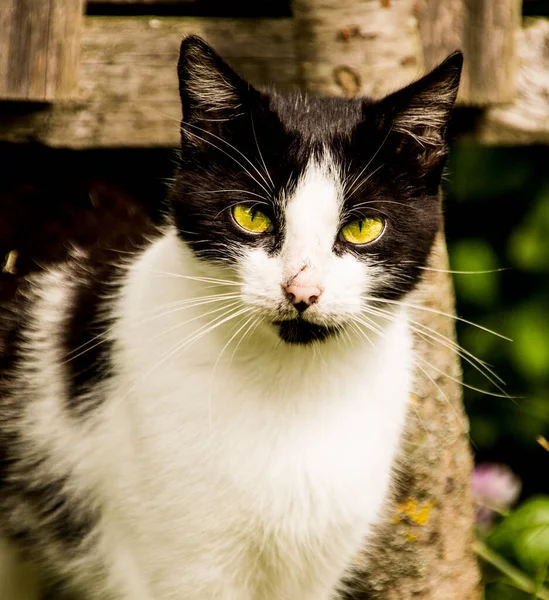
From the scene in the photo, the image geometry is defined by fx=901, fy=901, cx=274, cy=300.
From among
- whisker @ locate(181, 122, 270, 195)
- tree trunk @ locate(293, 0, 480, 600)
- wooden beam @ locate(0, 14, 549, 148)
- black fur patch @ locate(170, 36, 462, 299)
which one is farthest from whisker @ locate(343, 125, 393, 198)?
wooden beam @ locate(0, 14, 549, 148)

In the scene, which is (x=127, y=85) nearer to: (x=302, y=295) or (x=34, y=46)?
(x=34, y=46)

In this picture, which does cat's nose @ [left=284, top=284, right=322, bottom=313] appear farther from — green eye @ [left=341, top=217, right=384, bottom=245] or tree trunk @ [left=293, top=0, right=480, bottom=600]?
tree trunk @ [left=293, top=0, right=480, bottom=600]

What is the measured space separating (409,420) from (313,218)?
80 cm

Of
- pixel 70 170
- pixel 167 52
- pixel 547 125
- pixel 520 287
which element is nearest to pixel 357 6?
pixel 167 52

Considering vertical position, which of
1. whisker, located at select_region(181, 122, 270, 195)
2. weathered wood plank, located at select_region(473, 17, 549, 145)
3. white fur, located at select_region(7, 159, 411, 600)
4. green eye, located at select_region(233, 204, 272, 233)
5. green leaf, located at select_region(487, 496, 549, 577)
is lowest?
green leaf, located at select_region(487, 496, 549, 577)

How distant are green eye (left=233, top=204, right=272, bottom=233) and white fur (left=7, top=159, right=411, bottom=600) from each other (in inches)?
3.6

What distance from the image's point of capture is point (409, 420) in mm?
2150

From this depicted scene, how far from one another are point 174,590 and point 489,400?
1.70 metres

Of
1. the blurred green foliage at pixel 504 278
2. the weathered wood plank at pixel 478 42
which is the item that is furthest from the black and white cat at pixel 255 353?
the blurred green foliage at pixel 504 278

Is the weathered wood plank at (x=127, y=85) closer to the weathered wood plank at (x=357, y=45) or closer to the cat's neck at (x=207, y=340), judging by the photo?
the weathered wood plank at (x=357, y=45)

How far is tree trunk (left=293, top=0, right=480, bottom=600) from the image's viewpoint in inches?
84.0

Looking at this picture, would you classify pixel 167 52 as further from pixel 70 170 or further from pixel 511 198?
pixel 511 198

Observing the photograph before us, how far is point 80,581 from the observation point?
198cm

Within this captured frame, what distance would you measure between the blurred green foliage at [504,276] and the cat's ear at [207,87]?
147cm
